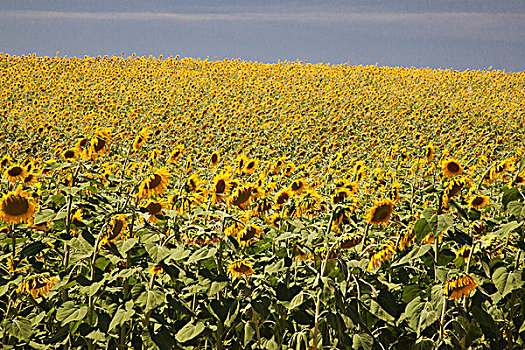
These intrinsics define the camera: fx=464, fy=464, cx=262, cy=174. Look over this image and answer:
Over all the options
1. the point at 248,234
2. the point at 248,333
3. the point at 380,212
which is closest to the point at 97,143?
the point at 248,234

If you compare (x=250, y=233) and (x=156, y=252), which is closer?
(x=156, y=252)

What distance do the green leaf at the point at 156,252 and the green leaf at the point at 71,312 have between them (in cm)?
53

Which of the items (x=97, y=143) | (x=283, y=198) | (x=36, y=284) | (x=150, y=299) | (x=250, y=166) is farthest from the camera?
(x=250, y=166)

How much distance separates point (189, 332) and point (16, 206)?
139 cm

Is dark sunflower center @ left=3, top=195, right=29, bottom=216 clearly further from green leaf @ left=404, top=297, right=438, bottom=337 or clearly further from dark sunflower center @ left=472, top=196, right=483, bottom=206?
dark sunflower center @ left=472, top=196, right=483, bottom=206

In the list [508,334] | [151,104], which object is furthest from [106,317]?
[151,104]

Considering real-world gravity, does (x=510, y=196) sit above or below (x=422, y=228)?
above

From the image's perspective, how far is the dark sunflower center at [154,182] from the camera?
3211 mm

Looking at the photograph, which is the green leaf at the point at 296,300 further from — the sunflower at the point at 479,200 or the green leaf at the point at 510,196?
the sunflower at the point at 479,200

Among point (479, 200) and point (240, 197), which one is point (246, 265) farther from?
point (479, 200)

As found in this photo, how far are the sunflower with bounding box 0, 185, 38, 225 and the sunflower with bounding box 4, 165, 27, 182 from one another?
841 mm

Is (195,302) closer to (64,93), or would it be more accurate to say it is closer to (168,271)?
(168,271)

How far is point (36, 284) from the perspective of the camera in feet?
9.14

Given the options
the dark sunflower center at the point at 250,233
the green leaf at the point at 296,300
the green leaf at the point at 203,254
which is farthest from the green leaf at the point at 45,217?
the green leaf at the point at 296,300
